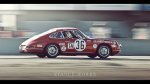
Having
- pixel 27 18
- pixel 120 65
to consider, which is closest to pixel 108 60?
pixel 120 65

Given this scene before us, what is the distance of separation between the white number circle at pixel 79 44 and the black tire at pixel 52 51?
16.1 inches

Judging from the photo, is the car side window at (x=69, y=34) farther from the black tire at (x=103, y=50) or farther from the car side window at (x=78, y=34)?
the black tire at (x=103, y=50)

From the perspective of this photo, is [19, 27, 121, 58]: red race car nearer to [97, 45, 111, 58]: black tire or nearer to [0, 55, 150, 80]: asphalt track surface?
[97, 45, 111, 58]: black tire

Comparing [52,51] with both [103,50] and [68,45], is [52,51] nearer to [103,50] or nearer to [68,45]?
[68,45]

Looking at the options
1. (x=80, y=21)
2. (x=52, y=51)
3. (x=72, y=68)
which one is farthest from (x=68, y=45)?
(x=72, y=68)

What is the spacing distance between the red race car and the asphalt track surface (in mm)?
174

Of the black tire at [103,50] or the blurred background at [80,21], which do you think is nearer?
the blurred background at [80,21]

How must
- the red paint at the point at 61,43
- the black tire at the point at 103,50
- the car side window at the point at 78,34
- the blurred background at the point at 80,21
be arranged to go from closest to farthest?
the blurred background at the point at 80,21, the car side window at the point at 78,34, the red paint at the point at 61,43, the black tire at the point at 103,50

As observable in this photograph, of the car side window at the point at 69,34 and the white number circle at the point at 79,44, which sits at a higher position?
the car side window at the point at 69,34

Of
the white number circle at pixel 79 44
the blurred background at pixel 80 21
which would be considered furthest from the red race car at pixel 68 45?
the blurred background at pixel 80 21

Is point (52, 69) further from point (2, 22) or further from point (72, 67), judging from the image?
point (2, 22)

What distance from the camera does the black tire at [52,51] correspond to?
9695 millimetres

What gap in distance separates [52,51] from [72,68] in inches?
40.8

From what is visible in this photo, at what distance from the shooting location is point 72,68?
888cm
